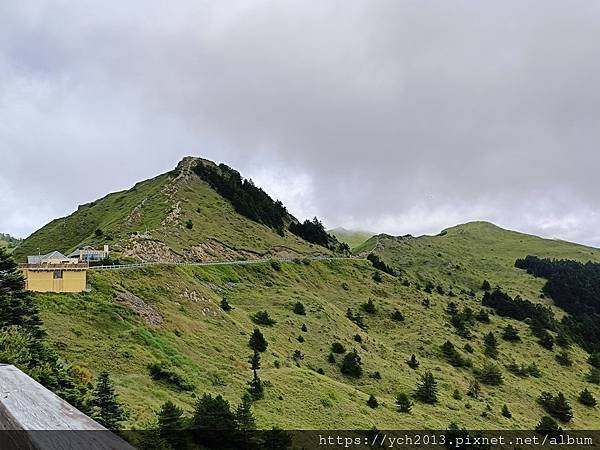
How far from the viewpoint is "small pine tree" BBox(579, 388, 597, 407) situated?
194 ft

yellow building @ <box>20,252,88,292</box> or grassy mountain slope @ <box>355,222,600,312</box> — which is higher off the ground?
grassy mountain slope @ <box>355,222,600,312</box>

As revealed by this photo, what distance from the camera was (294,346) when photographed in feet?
168

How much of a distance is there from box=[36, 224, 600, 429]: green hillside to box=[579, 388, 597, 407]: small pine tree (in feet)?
4.27

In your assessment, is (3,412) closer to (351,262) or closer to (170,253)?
(170,253)

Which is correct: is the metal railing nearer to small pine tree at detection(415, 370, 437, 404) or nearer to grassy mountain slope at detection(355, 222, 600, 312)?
small pine tree at detection(415, 370, 437, 404)

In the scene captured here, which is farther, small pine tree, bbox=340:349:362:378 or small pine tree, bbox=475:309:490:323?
small pine tree, bbox=475:309:490:323

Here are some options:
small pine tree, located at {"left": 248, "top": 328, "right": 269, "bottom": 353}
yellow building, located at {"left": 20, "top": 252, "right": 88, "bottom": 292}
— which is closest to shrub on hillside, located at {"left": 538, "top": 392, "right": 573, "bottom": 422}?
small pine tree, located at {"left": 248, "top": 328, "right": 269, "bottom": 353}

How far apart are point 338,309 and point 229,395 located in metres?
43.6

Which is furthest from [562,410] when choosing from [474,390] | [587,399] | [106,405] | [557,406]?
[106,405]

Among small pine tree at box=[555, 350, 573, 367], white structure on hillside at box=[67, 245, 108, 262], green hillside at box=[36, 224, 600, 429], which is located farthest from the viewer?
small pine tree at box=[555, 350, 573, 367]

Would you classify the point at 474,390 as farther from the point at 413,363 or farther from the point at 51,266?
the point at 51,266

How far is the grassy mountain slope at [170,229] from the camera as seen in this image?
70.4 metres

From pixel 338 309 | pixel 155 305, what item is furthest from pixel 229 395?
pixel 338 309

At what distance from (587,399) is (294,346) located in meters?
39.3
